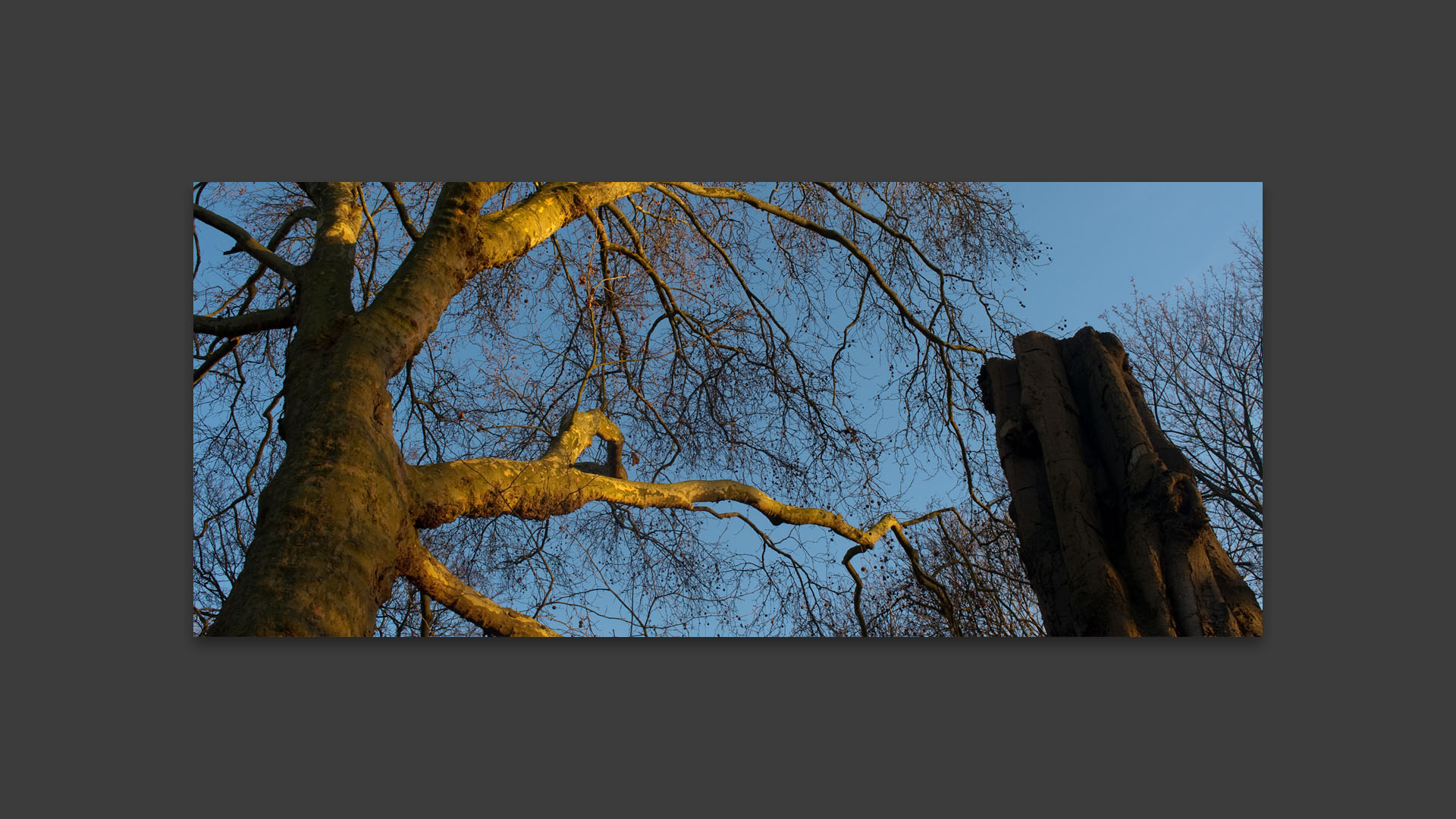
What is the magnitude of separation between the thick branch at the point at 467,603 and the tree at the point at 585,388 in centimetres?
1

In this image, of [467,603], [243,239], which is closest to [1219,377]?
[467,603]

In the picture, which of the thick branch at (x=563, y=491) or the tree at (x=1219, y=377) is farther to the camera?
the tree at (x=1219, y=377)

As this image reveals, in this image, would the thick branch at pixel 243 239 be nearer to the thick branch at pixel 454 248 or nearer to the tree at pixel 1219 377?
the thick branch at pixel 454 248

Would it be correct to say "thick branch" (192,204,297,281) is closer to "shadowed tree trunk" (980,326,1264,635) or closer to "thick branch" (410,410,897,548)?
"thick branch" (410,410,897,548)

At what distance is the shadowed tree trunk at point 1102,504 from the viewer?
7.91 ft

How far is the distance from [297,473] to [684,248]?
2279mm

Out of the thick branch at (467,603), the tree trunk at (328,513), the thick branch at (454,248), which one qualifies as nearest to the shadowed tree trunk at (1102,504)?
the thick branch at (467,603)

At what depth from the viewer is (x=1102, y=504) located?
8.48 feet

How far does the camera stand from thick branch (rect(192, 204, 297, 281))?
302 cm

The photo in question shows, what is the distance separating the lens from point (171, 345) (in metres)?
2.64

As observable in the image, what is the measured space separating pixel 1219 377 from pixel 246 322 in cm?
327

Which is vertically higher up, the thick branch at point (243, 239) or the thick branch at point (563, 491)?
the thick branch at point (243, 239)

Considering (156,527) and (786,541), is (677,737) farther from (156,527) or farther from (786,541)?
(156,527)

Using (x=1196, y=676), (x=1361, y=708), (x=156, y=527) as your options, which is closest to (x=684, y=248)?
(x=156, y=527)
